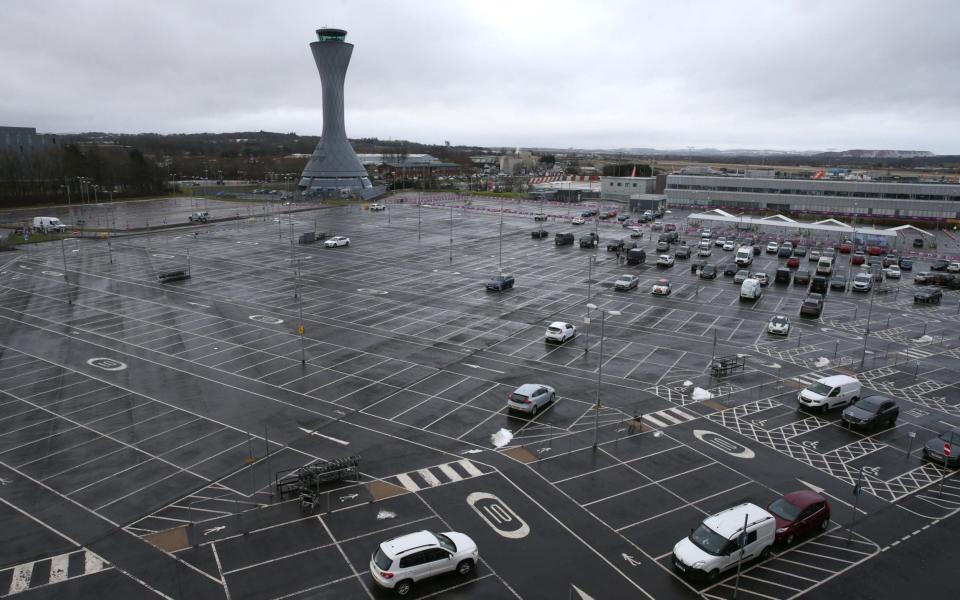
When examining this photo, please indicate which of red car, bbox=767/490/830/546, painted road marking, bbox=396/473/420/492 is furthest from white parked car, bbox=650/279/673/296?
painted road marking, bbox=396/473/420/492

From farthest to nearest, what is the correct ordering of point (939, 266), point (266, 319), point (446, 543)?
point (939, 266), point (266, 319), point (446, 543)

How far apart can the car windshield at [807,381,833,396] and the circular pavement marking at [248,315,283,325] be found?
112 ft

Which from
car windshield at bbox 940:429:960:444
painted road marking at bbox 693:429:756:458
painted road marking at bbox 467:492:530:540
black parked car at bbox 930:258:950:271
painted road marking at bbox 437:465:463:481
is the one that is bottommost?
painted road marking at bbox 467:492:530:540

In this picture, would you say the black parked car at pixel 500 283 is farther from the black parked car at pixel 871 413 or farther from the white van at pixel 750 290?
the black parked car at pixel 871 413

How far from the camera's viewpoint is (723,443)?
2555cm

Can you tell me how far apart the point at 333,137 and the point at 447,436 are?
134951mm

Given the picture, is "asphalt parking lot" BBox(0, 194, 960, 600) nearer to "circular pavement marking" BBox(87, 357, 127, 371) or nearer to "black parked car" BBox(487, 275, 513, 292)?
"circular pavement marking" BBox(87, 357, 127, 371)

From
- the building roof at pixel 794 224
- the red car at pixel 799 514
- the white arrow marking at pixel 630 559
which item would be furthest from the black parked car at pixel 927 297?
the white arrow marking at pixel 630 559

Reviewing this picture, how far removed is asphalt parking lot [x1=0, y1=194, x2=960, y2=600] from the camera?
17.9 meters

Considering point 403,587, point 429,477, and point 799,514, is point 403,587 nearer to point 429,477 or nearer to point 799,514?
point 429,477

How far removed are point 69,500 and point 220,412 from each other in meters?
7.56

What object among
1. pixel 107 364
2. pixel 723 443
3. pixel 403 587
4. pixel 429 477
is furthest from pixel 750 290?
pixel 107 364

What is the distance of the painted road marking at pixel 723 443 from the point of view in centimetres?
2472

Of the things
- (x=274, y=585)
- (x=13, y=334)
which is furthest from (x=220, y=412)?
(x=13, y=334)
